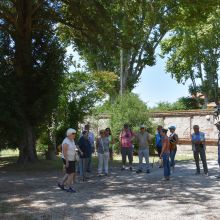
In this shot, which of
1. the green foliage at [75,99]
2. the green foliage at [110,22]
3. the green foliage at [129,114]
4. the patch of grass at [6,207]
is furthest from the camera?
the green foliage at [129,114]

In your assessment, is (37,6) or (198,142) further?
(37,6)

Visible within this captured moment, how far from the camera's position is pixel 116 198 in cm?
1139

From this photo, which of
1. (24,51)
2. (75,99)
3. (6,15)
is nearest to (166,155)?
(24,51)

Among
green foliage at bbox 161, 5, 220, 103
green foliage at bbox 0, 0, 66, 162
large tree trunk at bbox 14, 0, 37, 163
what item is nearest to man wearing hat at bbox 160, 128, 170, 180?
green foliage at bbox 0, 0, 66, 162

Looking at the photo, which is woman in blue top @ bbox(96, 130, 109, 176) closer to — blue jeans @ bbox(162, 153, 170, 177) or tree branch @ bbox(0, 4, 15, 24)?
blue jeans @ bbox(162, 153, 170, 177)

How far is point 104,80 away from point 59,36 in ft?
15.9

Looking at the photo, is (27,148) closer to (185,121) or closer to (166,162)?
(166,162)

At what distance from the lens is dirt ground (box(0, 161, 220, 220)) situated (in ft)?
31.1

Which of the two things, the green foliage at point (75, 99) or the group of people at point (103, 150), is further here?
the green foliage at point (75, 99)

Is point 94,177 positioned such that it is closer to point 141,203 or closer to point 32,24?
point 141,203

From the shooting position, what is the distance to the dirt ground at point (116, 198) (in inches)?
373

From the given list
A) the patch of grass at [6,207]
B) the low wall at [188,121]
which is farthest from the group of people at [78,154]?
the low wall at [188,121]

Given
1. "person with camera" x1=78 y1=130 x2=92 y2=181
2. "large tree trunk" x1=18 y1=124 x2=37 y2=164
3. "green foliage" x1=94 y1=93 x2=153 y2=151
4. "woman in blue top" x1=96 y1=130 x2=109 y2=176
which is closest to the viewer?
"person with camera" x1=78 y1=130 x2=92 y2=181

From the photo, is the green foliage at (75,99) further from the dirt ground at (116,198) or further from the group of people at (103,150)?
the dirt ground at (116,198)
